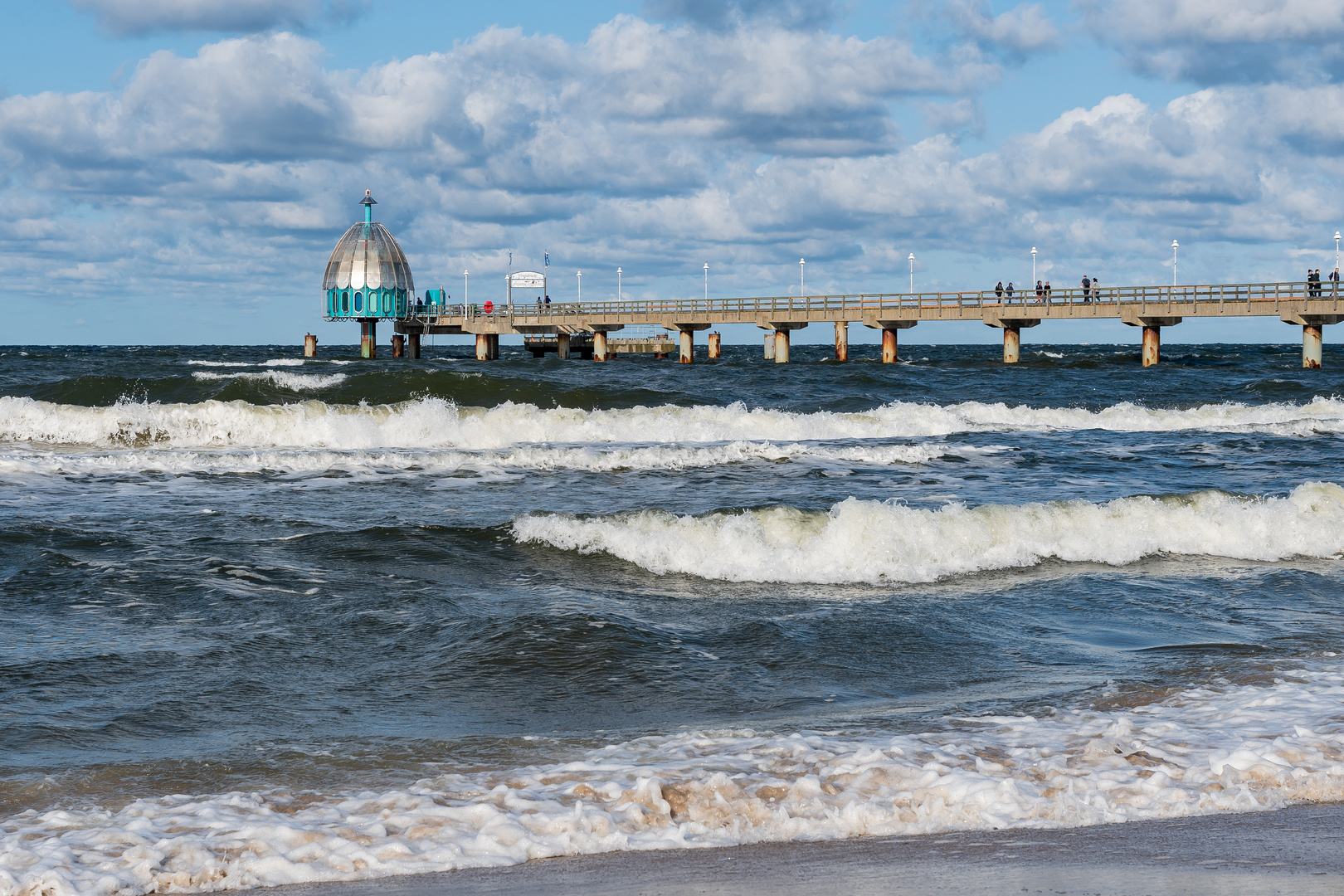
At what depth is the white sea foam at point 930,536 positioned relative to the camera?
11.4m

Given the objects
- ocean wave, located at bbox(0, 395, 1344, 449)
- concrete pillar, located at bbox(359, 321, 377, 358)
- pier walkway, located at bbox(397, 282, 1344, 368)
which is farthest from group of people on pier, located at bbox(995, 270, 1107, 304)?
concrete pillar, located at bbox(359, 321, 377, 358)

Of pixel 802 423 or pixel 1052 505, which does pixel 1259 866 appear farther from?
pixel 802 423

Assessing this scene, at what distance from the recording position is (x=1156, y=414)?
29.5m

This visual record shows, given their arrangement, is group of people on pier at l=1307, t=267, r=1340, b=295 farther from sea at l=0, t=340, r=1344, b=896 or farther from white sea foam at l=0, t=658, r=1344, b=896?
white sea foam at l=0, t=658, r=1344, b=896

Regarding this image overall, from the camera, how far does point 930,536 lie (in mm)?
11945

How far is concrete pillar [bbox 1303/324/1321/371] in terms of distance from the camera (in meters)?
45.1

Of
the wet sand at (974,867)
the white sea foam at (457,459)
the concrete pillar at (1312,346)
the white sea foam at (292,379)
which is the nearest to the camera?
the wet sand at (974,867)

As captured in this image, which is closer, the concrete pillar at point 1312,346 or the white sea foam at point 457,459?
the white sea foam at point 457,459

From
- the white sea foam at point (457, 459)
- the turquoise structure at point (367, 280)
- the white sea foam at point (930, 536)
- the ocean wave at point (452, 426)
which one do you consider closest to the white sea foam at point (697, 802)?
the white sea foam at point (930, 536)

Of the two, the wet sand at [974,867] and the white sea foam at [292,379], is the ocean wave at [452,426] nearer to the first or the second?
the white sea foam at [292,379]

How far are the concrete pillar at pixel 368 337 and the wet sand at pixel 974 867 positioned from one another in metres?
67.5

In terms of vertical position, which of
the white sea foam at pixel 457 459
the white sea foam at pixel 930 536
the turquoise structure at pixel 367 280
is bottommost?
the white sea foam at pixel 930 536

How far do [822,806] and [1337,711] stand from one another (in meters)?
3.34

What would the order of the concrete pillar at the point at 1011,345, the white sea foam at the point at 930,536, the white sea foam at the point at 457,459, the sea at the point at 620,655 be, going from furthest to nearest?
the concrete pillar at the point at 1011,345 → the white sea foam at the point at 457,459 → the white sea foam at the point at 930,536 → the sea at the point at 620,655
